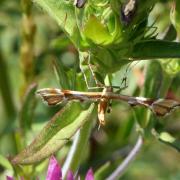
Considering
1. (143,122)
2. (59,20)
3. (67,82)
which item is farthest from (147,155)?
(59,20)

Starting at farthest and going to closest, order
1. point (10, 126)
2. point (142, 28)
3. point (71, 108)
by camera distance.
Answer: point (10, 126)
point (71, 108)
point (142, 28)

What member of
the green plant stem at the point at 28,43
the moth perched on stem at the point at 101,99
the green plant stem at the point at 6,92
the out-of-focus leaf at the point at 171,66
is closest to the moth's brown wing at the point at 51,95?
the moth perched on stem at the point at 101,99

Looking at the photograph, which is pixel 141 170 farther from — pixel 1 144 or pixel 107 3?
pixel 107 3

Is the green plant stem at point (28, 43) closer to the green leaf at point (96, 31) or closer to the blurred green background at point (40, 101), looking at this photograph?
the blurred green background at point (40, 101)

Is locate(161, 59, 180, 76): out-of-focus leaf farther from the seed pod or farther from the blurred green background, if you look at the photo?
the seed pod

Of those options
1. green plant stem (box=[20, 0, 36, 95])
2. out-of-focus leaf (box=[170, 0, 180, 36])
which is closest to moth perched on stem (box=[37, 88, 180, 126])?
out-of-focus leaf (box=[170, 0, 180, 36])

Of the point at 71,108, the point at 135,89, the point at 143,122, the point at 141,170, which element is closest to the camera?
the point at 71,108
